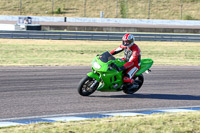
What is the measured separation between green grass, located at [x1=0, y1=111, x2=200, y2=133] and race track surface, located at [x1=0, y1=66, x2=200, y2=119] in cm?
104

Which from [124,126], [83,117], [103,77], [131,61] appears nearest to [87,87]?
[103,77]

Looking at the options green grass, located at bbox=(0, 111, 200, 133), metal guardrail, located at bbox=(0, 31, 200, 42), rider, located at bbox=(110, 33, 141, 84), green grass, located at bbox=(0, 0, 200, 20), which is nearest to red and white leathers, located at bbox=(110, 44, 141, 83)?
rider, located at bbox=(110, 33, 141, 84)

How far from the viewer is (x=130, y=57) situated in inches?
371

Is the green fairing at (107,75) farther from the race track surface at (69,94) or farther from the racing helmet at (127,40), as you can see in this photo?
the racing helmet at (127,40)

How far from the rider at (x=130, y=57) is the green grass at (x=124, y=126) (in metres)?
2.23

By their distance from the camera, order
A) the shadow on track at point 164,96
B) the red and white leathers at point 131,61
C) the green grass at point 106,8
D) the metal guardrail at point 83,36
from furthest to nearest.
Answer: the green grass at point 106,8, the metal guardrail at point 83,36, the shadow on track at point 164,96, the red and white leathers at point 131,61

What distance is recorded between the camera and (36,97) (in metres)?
8.95

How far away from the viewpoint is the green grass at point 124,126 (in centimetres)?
616

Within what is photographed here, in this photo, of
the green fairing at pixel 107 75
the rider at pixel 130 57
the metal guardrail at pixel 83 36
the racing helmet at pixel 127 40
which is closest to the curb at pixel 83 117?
the green fairing at pixel 107 75

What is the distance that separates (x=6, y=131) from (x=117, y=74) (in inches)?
156

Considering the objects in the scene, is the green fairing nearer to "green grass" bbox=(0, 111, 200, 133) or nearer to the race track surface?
the race track surface

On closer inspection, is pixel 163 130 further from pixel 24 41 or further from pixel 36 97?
pixel 24 41

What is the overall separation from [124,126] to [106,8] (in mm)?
56929

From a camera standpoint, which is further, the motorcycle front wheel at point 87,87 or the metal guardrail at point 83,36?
the metal guardrail at point 83,36
